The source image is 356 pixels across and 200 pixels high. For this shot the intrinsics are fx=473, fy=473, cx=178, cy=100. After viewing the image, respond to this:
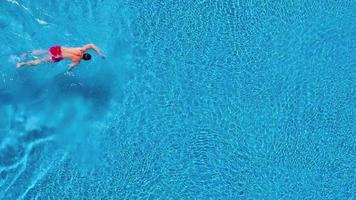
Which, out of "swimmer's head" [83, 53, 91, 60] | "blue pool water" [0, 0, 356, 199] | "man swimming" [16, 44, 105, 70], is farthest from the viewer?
"blue pool water" [0, 0, 356, 199]

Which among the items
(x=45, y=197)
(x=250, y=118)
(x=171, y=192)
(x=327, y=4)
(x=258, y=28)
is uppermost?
(x=327, y=4)

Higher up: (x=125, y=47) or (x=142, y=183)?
(x=125, y=47)

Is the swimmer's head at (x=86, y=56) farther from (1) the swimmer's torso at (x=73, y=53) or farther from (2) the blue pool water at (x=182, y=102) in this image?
(2) the blue pool water at (x=182, y=102)

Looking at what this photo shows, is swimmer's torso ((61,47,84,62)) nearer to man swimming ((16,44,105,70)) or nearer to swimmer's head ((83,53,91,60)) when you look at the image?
man swimming ((16,44,105,70))

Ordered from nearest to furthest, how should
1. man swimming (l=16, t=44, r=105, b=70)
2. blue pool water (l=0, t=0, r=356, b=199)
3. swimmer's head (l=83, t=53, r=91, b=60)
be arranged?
swimmer's head (l=83, t=53, r=91, b=60) < man swimming (l=16, t=44, r=105, b=70) < blue pool water (l=0, t=0, r=356, b=199)

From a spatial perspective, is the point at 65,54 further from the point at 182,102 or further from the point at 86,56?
the point at 182,102

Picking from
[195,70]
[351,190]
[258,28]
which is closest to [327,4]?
[258,28]

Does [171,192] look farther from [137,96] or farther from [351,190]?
[351,190]

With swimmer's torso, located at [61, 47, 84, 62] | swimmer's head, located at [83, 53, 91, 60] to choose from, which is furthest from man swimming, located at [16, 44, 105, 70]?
swimmer's head, located at [83, 53, 91, 60]
